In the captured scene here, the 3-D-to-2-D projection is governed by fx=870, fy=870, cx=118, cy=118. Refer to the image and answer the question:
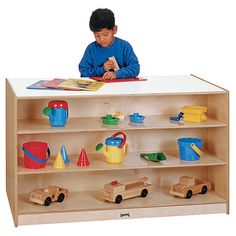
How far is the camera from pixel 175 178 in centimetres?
636

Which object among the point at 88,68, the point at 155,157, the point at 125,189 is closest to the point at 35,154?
the point at 125,189

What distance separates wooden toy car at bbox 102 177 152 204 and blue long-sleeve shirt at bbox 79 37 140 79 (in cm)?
82

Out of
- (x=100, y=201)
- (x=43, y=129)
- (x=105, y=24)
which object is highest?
(x=105, y=24)

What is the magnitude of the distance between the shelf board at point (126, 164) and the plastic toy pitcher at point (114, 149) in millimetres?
43

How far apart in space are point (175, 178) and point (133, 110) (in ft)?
2.01

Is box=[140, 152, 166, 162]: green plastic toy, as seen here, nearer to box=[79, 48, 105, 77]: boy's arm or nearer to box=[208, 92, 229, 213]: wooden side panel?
box=[208, 92, 229, 213]: wooden side panel

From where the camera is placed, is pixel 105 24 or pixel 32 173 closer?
pixel 32 173

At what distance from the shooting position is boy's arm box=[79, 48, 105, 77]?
6383mm

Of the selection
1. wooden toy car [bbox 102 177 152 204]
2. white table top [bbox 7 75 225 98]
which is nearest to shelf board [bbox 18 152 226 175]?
wooden toy car [bbox 102 177 152 204]

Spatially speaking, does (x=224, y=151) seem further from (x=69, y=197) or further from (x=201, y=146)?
(x=69, y=197)

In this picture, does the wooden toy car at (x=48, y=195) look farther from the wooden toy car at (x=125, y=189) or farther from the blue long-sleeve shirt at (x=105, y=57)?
the blue long-sleeve shirt at (x=105, y=57)

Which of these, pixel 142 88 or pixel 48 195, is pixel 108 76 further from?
pixel 48 195

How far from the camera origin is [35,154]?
5773 millimetres

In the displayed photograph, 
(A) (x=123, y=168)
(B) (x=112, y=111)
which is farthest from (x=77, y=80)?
(A) (x=123, y=168)
